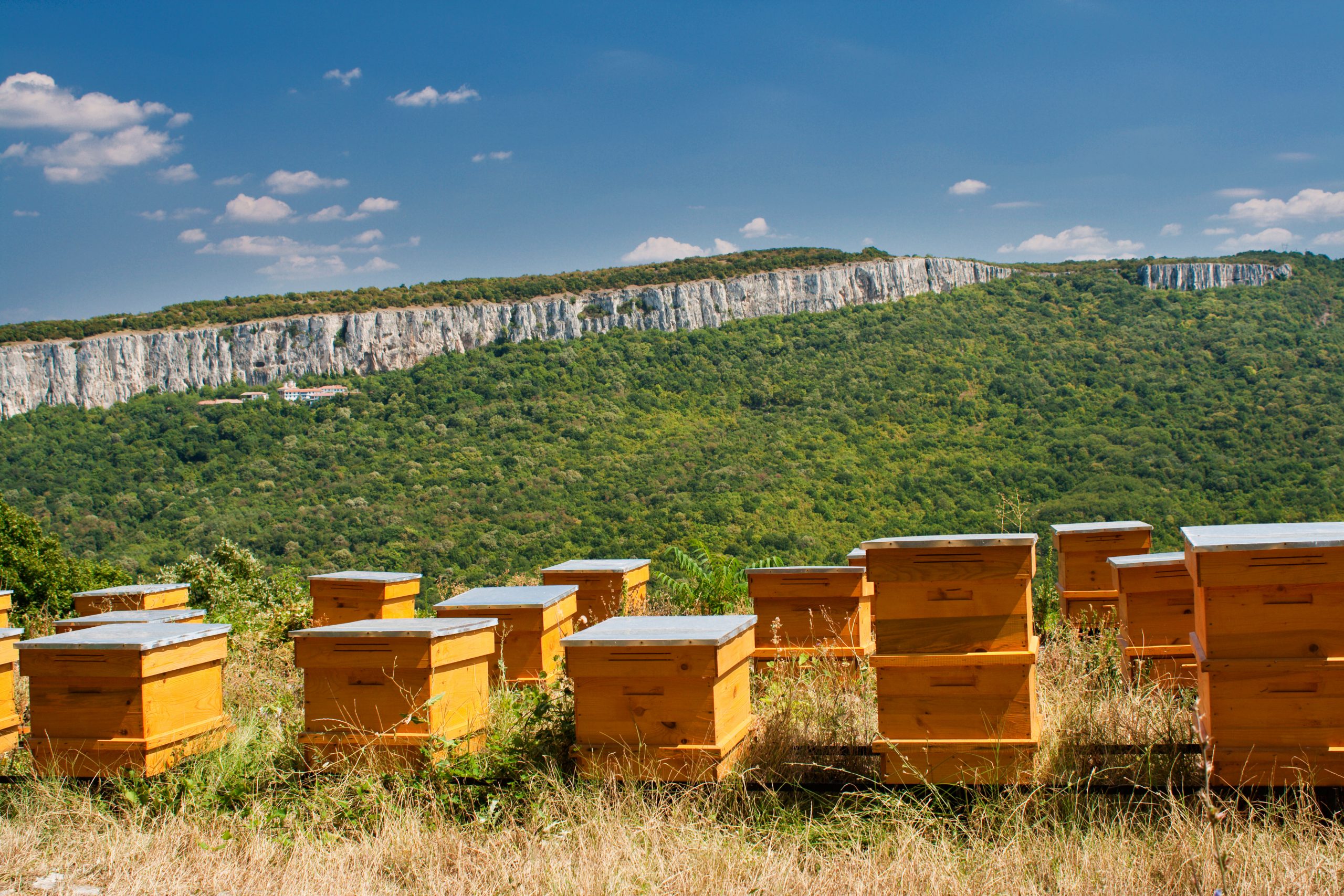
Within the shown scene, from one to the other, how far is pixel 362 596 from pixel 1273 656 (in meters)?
6.12

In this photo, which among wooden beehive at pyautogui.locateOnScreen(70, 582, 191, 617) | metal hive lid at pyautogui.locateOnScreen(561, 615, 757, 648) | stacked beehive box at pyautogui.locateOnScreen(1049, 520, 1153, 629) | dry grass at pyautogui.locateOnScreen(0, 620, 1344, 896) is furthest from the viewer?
wooden beehive at pyautogui.locateOnScreen(70, 582, 191, 617)

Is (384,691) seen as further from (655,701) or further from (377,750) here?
(655,701)

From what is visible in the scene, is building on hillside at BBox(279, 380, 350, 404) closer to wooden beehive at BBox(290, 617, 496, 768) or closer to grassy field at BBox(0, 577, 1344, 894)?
grassy field at BBox(0, 577, 1344, 894)

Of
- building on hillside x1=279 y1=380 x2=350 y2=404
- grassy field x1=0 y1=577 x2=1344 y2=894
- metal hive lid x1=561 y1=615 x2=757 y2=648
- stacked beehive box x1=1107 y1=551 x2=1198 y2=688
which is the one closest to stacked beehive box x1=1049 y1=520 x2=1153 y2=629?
stacked beehive box x1=1107 y1=551 x2=1198 y2=688

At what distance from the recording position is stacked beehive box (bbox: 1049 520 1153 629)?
6.10 metres

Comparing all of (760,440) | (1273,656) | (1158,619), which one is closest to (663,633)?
(1273,656)

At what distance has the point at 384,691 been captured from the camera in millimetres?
4254

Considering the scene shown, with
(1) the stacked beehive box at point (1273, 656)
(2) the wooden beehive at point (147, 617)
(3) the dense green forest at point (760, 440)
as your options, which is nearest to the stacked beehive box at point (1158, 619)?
(1) the stacked beehive box at point (1273, 656)

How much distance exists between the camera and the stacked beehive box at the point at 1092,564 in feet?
20.0

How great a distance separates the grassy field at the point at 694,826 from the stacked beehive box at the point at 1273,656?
0.17 m

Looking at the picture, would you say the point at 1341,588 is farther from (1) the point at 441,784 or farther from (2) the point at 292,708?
(2) the point at 292,708

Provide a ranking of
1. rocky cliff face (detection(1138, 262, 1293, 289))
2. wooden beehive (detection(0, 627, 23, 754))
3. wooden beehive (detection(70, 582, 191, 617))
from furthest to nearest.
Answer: rocky cliff face (detection(1138, 262, 1293, 289)) < wooden beehive (detection(70, 582, 191, 617)) < wooden beehive (detection(0, 627, 23, 754))

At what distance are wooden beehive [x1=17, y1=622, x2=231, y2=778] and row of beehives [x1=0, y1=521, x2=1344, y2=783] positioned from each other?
0.4 inches

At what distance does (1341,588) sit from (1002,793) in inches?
62.7
